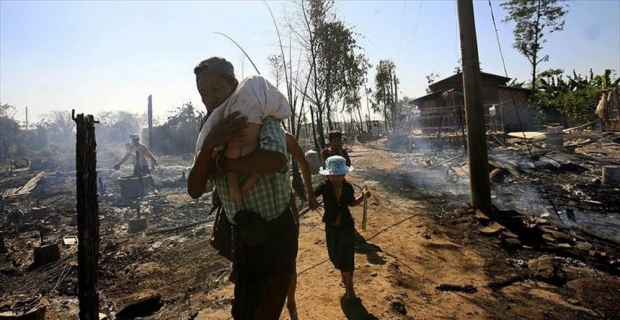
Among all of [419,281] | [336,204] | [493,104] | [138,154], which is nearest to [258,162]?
Answer: [336,204]

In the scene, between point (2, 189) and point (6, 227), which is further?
point (2, 189)

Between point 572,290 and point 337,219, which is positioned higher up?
point 337,219

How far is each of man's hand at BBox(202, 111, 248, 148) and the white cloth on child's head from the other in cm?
5

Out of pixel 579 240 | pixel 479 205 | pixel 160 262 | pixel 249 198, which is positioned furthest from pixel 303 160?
pixel 579 240

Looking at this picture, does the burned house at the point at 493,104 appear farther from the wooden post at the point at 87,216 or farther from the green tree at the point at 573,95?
the wooden post at the point at 87,216

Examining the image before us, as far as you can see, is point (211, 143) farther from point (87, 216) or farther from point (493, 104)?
point (493, 104)

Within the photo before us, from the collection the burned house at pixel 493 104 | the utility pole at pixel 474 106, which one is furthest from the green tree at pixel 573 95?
the utility pole at pixel 474 106

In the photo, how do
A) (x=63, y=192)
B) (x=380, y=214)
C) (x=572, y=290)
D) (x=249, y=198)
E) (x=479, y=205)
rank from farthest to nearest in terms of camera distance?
1. (x=63, y=192)
2. (x=380, y=214)
3. (x=479, y=205)
4. (x=572, y=290)
5. (x=249, y=198)

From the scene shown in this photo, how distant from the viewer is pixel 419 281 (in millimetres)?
4008

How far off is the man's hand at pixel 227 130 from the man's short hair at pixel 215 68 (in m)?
0.31

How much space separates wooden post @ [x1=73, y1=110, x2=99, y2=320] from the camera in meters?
2.82

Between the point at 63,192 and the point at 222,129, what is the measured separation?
14088mm

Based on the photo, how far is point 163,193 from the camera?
11516 millimetres

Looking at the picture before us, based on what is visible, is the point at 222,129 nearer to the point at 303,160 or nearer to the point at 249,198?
the point at 249,198
